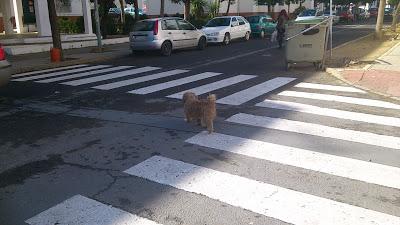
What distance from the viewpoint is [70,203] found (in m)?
4.41

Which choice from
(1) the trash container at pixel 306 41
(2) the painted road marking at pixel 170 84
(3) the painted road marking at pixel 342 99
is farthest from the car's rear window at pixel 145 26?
(3) the painted road marking at pixel 342 99

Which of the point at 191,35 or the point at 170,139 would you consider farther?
the point at 191,35

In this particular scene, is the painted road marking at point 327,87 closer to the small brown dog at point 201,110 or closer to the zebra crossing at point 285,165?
the zebra crossing at point 285,165

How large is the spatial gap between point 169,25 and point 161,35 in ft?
2.89

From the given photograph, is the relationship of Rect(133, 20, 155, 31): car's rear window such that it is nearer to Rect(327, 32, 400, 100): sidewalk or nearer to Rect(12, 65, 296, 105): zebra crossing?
Rect(12, 65, 296, 105): zebra crossing

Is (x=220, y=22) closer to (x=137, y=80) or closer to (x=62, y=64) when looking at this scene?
(x=62, y=64)

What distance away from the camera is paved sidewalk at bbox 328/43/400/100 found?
987cm

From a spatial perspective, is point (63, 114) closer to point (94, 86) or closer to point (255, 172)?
point (94, 86)

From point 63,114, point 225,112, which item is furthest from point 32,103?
point 225,112

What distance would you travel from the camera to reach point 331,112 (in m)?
7.94

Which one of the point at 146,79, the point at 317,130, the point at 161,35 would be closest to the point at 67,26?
the point at 161,35

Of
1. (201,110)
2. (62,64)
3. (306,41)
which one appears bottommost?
(62,64)

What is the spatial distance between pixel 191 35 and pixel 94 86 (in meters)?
9.61

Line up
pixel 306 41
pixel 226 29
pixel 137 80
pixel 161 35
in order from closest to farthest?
1. pixel 137 80
2. pixel 306 41
3. pixel 161 35
4. pixel 226 29
